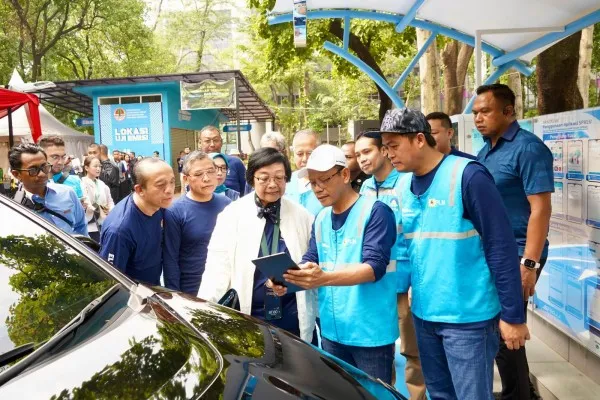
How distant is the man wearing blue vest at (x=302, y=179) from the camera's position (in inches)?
181

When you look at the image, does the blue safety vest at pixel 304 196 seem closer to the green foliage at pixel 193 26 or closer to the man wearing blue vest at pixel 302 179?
the man wearing blue vest at pixel 302 179

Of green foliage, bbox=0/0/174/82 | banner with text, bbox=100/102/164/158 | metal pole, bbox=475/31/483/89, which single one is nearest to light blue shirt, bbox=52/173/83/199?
A: metal pole, bbox=475/31/483/89

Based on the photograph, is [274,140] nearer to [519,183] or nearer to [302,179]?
[302,179]

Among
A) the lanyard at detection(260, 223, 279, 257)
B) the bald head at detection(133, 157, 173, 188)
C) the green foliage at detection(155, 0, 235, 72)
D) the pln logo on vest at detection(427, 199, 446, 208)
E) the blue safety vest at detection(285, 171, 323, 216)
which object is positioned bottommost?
the lanyard at detection(260, 223, 279, 257)

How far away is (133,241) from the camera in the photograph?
10.9ft

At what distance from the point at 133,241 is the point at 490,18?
396 cm

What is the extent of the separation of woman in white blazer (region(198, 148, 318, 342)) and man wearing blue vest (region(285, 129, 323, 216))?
1460mm

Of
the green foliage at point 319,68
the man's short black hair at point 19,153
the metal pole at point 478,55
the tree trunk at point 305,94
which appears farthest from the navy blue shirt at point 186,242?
the tree trunk at point 305,94

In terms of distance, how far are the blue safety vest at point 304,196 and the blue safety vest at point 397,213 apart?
0.43 m

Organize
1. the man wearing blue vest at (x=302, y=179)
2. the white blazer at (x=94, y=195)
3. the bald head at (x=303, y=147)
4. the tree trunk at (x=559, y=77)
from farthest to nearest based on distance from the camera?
the white blazer at (x=94, y=195)
the tree trunk at (x=559, y=77)
the bald head at (x=303, y=147)
the man wearing blue vest at (x=302, y=179)

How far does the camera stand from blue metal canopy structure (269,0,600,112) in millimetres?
4758

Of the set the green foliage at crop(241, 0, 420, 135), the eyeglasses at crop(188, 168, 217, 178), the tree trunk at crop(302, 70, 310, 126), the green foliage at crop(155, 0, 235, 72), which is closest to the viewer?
the eyeglasses at crop(188, 168, 217, 178)

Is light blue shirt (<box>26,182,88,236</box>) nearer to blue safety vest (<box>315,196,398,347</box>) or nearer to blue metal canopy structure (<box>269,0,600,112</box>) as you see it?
blue safety vest (<box>315,196,398,347</box>)

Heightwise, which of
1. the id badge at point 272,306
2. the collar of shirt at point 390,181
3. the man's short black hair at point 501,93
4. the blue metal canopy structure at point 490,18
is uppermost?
the blue metal canopy structure at point 490,18
